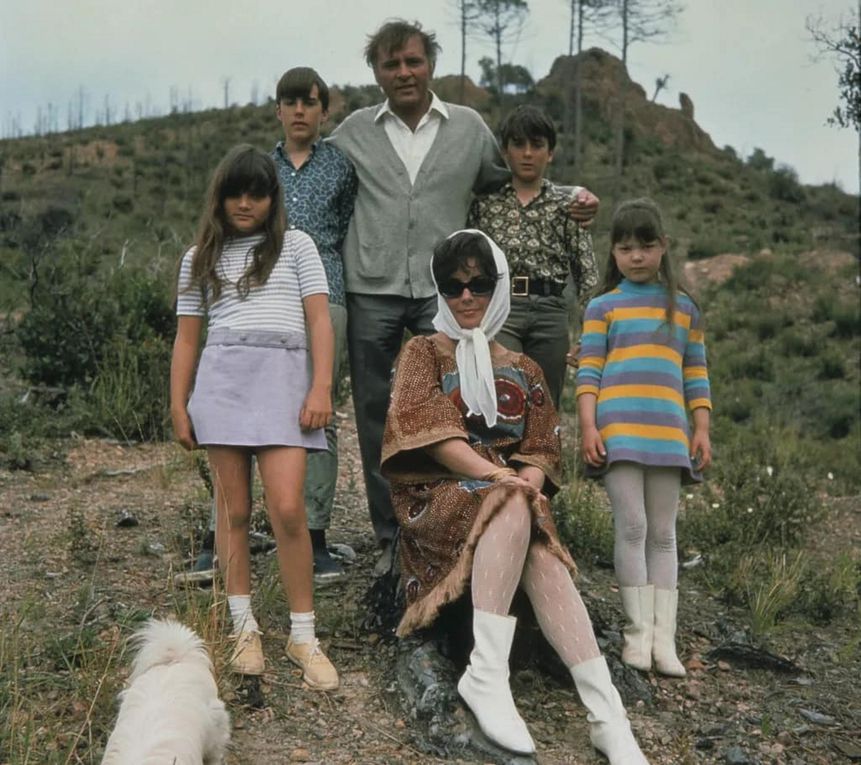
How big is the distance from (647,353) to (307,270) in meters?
1.32

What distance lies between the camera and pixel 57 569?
14.6ft

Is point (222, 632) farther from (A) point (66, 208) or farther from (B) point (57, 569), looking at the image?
(A) point (66, 208)

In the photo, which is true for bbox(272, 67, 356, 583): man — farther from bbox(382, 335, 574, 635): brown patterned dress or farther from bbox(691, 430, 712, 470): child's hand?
bbox(691, 430, 712, 470): child's hand

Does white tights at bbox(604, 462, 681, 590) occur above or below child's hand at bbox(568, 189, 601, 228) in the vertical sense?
below

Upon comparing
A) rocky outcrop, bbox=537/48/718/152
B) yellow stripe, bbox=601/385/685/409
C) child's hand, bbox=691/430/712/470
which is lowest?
child's hand, bbox=691/430/712/470

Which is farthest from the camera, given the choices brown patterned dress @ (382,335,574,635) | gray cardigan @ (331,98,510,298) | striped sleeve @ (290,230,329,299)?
gray cardigan @ (331,98,510,298)

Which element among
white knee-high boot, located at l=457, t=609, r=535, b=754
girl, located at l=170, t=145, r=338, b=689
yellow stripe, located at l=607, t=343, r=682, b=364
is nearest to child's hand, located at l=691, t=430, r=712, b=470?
yellow stripe, located at l=607, t=343, r=682, b=364

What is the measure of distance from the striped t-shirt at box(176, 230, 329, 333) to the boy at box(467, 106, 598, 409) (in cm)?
91

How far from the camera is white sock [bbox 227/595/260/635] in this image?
3.63 meters

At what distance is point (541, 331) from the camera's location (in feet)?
14.3

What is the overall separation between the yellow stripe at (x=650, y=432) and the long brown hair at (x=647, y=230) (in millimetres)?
407

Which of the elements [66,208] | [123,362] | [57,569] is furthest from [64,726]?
[66,208]

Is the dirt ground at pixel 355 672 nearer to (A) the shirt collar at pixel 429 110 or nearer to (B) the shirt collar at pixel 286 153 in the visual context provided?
(B) the shirt collar at pixel 286 153

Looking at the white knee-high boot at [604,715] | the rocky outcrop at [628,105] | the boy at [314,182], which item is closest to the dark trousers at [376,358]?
the boy at [314,182]
